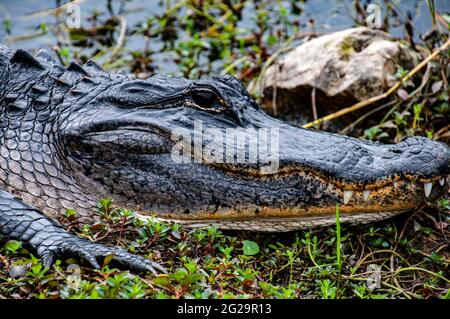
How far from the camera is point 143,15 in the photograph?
8.23 meters

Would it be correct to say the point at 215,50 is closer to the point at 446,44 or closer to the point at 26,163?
the point at 446,44

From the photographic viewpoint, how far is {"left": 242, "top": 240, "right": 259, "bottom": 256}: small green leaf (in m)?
3.71

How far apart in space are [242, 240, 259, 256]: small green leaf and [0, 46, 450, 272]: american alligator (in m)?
0.10

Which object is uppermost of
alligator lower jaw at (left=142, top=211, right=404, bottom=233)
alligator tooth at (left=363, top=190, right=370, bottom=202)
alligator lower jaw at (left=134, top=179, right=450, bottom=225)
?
alligator tooth at (left=363, top=190, right=370, bottom=202)

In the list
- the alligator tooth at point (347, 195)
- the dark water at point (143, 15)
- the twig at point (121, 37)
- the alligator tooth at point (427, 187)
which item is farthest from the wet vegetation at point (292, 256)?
the twig at point (121, 37)

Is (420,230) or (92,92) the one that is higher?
(92,92)

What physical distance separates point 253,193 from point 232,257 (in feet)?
1.29

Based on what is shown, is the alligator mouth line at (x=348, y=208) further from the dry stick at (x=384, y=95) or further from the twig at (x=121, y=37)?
the twig at (x=121, y=37)

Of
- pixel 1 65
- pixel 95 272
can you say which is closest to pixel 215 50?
pixel 1 65

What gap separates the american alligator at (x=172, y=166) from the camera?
3.47 m

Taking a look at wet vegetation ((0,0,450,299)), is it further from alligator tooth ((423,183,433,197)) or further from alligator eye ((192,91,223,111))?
alligator eye ((192,91,223,111))

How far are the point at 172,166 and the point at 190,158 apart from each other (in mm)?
114

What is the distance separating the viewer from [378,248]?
3.84m

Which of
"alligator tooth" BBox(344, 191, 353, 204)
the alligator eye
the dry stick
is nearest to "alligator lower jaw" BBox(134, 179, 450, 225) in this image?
"alligator tooth" BBox(344, 191, 353, 204)
